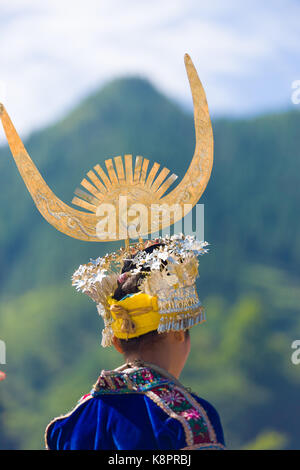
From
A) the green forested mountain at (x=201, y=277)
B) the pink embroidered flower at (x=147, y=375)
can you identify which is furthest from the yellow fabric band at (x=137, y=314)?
the green forested mountain at (x=201, y=277)

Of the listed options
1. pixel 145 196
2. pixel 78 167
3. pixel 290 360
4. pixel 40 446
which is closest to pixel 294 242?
pixel 290 360

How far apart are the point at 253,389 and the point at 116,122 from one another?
6109mm

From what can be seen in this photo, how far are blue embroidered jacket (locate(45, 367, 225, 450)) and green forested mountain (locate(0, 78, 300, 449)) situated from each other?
8.05 meters

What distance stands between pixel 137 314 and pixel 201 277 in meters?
9.06

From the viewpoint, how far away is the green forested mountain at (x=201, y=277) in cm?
1047

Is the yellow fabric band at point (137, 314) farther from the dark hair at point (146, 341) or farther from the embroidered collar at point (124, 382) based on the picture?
the embroidered collar at point (124, 382)

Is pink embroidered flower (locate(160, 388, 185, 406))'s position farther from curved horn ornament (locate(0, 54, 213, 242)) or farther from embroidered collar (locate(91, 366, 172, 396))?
curved horn ornament (locate(0, 54, 213, 242))

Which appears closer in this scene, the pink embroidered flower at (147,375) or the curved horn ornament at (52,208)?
the pink embroidered flower at (147,375)

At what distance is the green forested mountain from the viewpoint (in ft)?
34.3

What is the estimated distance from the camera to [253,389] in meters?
10.6

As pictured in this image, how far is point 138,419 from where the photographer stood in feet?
7.07

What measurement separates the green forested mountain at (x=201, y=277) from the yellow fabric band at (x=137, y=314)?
8050 mm

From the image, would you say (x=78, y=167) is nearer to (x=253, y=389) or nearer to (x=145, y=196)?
(x=253, y=389)

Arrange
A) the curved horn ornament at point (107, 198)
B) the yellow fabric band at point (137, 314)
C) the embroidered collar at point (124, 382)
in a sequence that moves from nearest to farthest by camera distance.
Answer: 1. the embroidered collar at point (124, 382)
2. the yellow fabric band at point (137, 314)
3. the curved horn ornament at point (107, 198)
